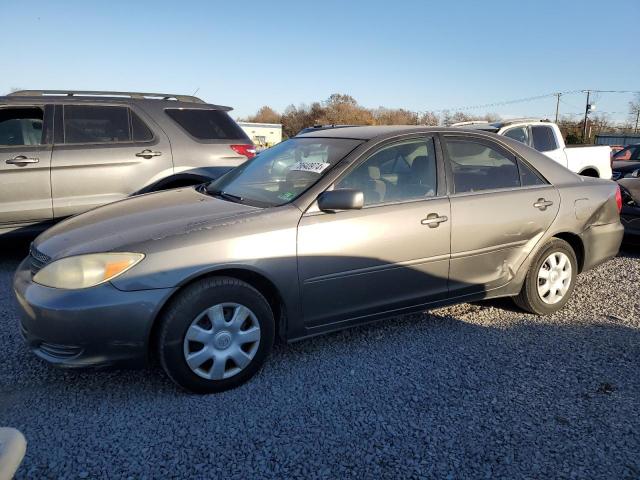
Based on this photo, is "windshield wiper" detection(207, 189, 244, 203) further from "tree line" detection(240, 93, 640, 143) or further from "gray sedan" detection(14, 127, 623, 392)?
"tree line" detection(240, 93, 640, 143)

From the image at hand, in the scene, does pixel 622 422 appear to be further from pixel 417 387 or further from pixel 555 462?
pixel 417 387

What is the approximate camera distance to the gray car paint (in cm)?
283

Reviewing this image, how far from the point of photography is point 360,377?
3152 millimetres

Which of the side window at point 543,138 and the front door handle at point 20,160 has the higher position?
the side window at point 543,138

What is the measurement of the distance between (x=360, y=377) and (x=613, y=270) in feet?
12.9

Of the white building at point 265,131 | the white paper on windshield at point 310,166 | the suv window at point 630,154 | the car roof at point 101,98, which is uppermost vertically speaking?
the white building at point 265,131

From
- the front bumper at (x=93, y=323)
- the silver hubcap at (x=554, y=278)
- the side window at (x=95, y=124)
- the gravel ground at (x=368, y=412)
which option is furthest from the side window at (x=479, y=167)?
the side window at (x=95, y=124)

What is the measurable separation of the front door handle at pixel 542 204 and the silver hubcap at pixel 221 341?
2501 millimetres

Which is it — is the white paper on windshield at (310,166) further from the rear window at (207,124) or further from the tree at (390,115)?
the tree at (390,115)

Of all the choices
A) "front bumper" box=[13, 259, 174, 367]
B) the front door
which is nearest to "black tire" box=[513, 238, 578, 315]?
the front door

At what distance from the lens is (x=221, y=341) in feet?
9.55

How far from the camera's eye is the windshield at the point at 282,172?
342cm

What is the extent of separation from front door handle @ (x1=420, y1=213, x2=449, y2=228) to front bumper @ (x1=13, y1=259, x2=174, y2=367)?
1.81m

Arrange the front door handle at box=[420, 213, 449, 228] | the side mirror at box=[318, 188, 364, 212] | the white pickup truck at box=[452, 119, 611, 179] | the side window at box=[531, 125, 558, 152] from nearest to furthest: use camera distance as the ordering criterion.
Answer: the side mirror at box=[318, 188, 364, 212]
the front door handle at box=[420, 213, 449, 228]
the white pickup truck at box=[452, 119, 611, 179]
the side window at box=[531, 125, 558, 152]
